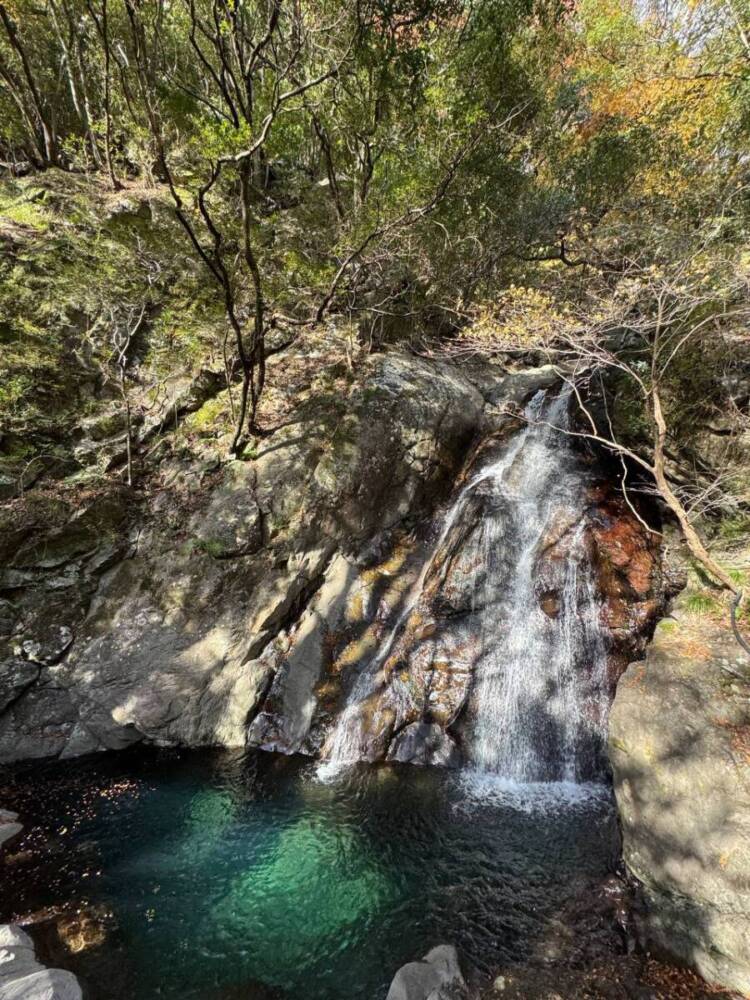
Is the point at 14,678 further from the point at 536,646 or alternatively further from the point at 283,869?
the point at 536,646

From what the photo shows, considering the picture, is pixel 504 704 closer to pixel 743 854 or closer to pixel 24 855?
pixel 743 854

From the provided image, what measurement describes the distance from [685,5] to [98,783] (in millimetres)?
21213

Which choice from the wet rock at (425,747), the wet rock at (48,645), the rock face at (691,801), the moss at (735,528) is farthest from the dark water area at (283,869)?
the moss at (735,528)

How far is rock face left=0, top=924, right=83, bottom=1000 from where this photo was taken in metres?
4.06

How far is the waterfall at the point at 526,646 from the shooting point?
7.88m

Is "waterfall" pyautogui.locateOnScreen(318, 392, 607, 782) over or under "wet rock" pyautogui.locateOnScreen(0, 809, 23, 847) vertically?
over

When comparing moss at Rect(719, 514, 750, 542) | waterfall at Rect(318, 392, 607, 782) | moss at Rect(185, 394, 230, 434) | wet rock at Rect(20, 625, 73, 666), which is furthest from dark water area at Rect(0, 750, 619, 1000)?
moss at Rect(185, 394, 230, 434)

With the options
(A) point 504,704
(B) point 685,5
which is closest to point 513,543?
(A) point 504,704

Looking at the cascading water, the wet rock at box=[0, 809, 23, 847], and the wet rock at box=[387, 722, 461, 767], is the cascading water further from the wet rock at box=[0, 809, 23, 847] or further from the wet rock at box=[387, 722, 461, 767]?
the wet rock at box=[0, 809, 23, 847]

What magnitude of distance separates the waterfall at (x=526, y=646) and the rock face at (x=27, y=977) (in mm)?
4242

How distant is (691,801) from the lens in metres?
5.20

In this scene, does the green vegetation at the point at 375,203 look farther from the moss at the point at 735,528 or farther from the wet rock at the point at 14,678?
the wet rock at the point at 14,678

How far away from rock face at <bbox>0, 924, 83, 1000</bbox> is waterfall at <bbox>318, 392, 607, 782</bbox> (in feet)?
13.9

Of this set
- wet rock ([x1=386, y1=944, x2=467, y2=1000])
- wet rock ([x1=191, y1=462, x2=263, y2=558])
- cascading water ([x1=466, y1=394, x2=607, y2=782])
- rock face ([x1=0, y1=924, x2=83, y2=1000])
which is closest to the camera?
rock face ([x1=0, y1=924, x2=83, y2=1000])
